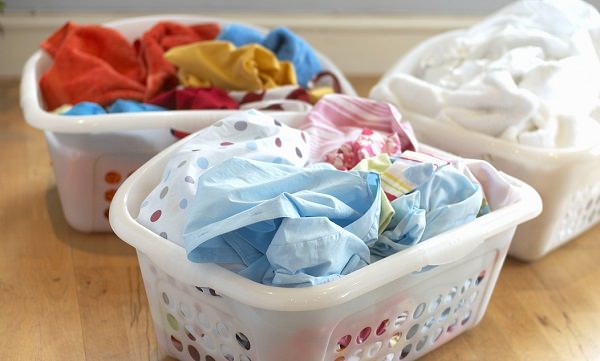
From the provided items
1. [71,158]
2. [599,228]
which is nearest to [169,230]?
[71,158]

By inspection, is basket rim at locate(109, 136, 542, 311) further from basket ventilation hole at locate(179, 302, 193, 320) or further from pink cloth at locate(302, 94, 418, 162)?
pink cloth at locate(302, 94, 418, 162)

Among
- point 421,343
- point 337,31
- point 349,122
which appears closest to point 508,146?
point 349,122

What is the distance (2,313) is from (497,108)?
2.73 feet

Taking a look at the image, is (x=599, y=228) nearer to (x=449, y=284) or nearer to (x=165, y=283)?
(x=449, y=284)

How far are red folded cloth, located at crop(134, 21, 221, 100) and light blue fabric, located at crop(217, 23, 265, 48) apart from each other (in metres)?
0.05

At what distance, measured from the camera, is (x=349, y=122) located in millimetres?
1322

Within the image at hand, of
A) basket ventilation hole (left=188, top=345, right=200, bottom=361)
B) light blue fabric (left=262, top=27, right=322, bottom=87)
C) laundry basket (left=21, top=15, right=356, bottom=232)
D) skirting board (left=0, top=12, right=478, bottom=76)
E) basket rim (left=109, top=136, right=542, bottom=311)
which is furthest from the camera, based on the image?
skirting board (left=0, top=12, right=478, bottom=76)

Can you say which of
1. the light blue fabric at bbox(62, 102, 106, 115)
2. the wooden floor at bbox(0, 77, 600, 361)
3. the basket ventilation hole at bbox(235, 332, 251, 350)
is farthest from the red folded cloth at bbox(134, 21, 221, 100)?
the basket ventilation hole at bbox(235, 332, 251, 350)

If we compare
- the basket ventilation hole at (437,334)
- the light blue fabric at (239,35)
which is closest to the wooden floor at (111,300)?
the basket ventilation hole at (437,334)

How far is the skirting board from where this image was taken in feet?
6.43

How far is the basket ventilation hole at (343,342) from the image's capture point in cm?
99

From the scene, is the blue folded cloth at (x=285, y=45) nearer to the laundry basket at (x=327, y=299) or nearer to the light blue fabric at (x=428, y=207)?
the laundry basket at (x=327, y=299)

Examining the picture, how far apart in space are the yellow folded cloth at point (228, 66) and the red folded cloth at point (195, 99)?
5 cm

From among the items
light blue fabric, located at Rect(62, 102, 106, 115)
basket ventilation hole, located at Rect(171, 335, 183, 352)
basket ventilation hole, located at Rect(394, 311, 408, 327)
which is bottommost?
basket ventilation hole, located at Rect(171, 335, 183, 352)
